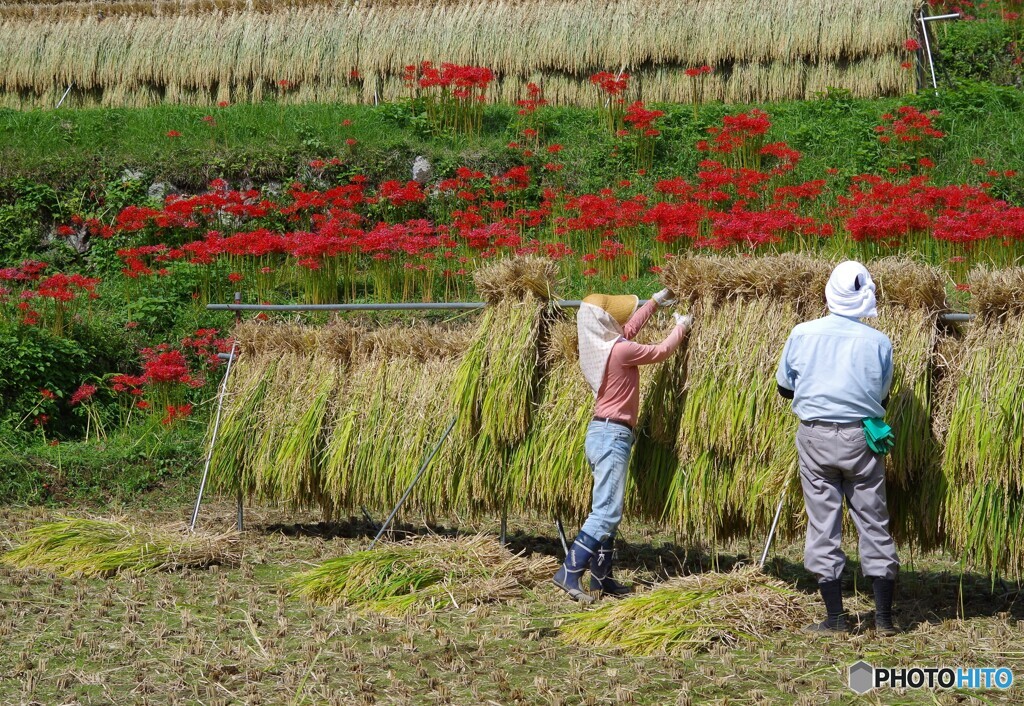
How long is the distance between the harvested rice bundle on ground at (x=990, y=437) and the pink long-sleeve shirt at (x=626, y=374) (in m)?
1.42

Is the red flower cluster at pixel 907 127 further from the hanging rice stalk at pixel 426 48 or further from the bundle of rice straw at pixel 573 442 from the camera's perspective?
the bundle of rice straw at pixel 573 442

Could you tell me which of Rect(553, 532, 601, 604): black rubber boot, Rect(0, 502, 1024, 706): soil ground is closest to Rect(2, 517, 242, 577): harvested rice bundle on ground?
Rect(0, 502, 1024, 706): soil ground

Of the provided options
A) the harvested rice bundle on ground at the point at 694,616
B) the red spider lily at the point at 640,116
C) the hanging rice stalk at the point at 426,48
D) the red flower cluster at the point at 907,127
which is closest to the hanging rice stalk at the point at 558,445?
the harvested rice bundle on ground at the point at 694,616

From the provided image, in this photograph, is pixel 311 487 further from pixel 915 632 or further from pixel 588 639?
pixel 915 632

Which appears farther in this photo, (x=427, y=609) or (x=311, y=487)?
(x=311, y=487)

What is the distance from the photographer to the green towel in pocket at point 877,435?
5.12 meters

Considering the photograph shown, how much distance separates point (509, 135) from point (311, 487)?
22.3 ft

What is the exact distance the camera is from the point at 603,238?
10352 mm

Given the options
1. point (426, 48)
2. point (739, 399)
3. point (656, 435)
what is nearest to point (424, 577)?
point (656, 435)

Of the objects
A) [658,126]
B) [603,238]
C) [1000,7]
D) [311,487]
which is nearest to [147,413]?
[311,487]

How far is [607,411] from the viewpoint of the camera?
5930 millimetres

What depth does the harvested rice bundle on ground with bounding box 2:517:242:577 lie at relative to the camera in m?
6.66
